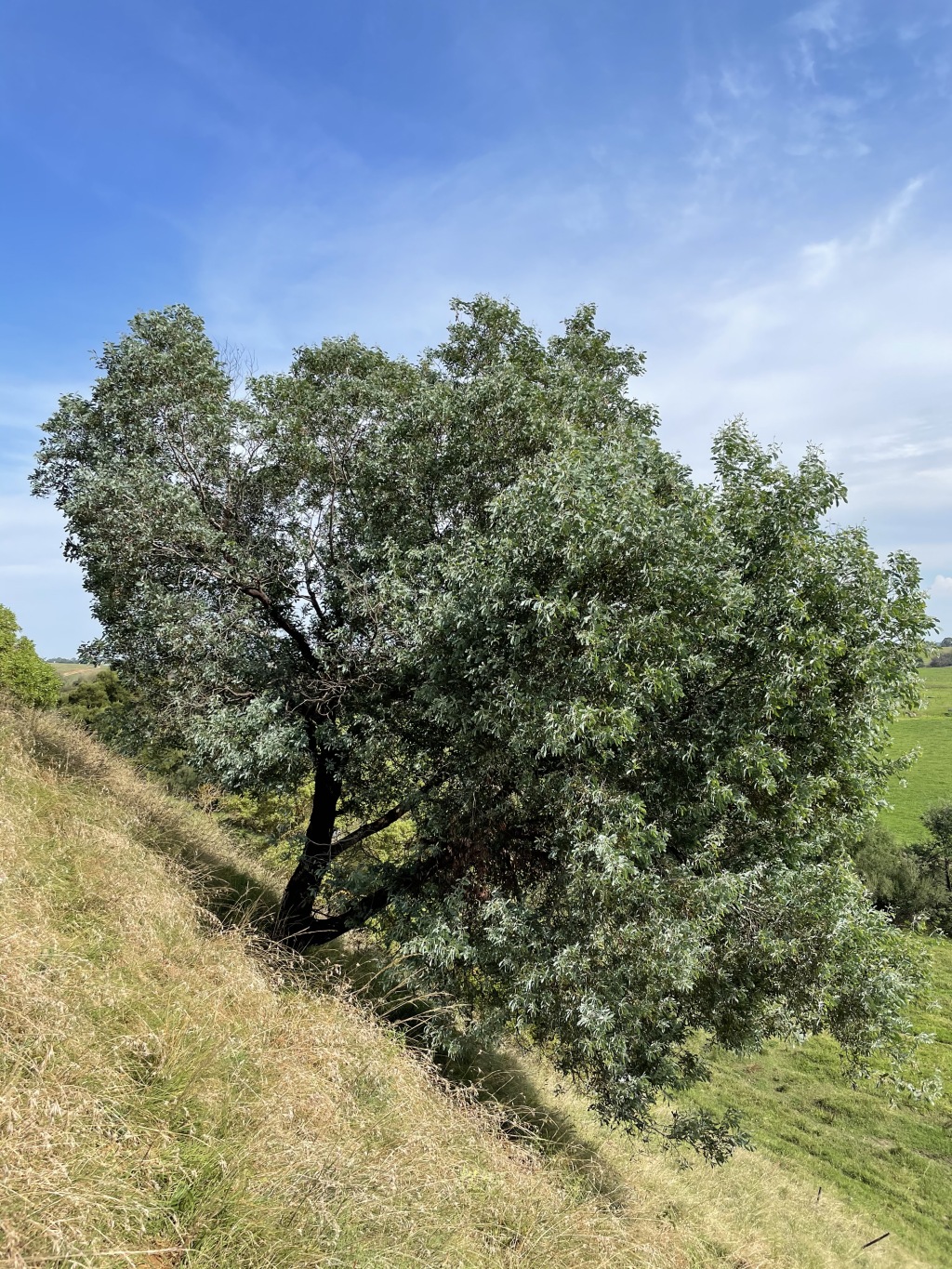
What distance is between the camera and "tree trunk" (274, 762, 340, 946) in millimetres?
12016

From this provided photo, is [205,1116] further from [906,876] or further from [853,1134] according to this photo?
[906,876]

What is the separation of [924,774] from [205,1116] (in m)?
83.7

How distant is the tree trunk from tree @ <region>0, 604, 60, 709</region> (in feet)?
81.8

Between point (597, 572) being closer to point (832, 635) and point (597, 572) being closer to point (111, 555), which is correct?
point (832, 635)

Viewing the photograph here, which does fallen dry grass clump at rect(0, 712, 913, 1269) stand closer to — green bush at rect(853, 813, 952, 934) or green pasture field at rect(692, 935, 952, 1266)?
green pasture field at rect(692, 935, 952, 1266)

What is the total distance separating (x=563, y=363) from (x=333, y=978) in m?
11.5

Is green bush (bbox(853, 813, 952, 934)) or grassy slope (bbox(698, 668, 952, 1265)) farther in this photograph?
green bush (bbox(853, 813, 952, 934))

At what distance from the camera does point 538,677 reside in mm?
8680

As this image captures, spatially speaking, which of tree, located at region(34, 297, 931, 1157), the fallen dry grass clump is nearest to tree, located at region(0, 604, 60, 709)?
tree, located at region(34, 297, 931, 1157)

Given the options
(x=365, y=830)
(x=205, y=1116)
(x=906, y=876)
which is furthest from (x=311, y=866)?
(x=906, y=876)

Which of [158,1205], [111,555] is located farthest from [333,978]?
[111,555]

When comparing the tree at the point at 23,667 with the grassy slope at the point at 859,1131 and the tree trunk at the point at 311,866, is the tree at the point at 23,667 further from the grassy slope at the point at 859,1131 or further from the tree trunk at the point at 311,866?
the grassy slope at the point at 859,1131

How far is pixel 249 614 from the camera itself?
1210 cm

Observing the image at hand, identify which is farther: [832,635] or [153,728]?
[153,728]
